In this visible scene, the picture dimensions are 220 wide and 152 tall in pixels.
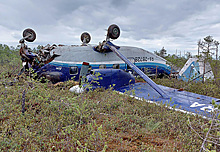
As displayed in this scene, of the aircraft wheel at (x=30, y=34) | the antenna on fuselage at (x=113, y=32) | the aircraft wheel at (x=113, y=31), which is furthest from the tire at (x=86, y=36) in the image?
the aircraft wheel at (x=113, y=31)

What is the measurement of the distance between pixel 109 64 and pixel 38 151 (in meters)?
8.21

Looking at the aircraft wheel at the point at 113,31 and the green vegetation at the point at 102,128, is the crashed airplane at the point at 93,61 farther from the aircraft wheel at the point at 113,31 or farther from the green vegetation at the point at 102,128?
the green vegetation at the point at 102,128

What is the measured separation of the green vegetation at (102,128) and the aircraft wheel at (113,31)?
5457 millimetres

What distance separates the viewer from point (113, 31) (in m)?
10.1

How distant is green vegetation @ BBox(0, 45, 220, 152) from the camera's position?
329cm

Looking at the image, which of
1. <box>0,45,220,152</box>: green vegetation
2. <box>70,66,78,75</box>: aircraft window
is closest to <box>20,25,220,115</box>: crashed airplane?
<box>70,66,78,75</box>: aircraft window

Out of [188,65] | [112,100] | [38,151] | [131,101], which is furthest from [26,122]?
[188,65]

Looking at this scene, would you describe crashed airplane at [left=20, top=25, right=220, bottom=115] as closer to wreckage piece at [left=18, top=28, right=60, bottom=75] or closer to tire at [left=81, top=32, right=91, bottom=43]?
wreckage piece at [left=18, top=28, right=60, bottom=75]

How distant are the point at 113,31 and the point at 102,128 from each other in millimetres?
7445

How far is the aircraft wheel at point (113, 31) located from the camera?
9.95 metres

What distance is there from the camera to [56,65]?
1007cm

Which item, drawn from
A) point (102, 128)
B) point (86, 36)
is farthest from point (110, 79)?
point (86, 36)

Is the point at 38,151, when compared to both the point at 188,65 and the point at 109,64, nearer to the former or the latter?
the point at 109,64

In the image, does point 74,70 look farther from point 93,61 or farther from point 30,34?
point 30,34
